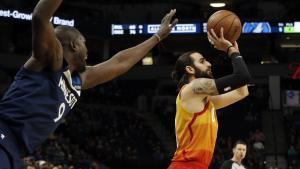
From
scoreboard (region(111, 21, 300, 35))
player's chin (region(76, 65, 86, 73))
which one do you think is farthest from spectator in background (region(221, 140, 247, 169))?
scoreboard (region(111, 21, 300, 35))

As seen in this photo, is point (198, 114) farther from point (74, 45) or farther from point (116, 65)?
point (74, 45)

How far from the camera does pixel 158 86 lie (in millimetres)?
30031

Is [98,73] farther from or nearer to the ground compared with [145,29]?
nearer to the ground

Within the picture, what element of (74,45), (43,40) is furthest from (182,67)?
(43,40)

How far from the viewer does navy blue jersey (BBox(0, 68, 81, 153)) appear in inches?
122

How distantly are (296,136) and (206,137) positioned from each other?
19.7m

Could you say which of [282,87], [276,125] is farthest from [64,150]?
[282,87]

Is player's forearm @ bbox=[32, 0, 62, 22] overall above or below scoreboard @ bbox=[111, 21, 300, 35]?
below

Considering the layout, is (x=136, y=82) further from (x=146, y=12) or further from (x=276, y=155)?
(x=276, y=155)

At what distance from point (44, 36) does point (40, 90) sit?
31 centimetres

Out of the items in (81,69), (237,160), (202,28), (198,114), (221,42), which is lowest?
(237,160)

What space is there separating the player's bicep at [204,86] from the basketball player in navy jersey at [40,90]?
6.03ft

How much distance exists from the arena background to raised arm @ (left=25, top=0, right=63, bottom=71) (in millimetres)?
16842

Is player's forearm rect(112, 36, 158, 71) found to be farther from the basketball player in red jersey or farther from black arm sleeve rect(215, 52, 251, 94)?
the basketball player in red jersey
